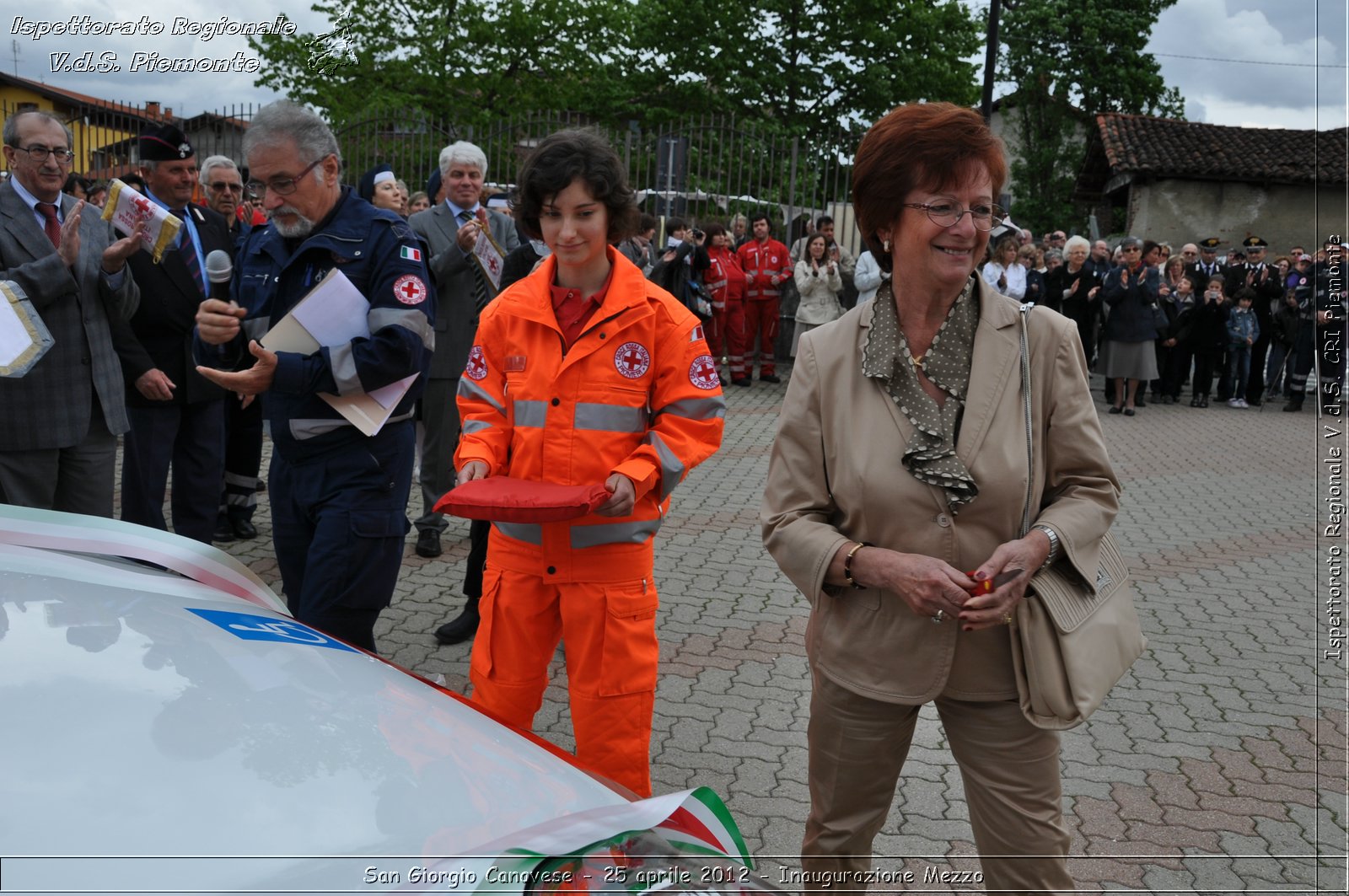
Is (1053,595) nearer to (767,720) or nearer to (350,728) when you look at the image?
(350,728)

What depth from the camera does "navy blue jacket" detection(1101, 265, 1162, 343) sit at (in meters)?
15.4

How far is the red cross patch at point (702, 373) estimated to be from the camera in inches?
127

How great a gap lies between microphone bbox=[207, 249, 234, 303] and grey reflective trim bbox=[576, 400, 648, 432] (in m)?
1.27

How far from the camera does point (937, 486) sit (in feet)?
7.69

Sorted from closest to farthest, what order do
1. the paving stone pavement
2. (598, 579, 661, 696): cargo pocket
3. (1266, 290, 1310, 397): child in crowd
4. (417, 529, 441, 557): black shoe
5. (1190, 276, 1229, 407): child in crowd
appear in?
(598, 579, 661, 696): cargo pocket → the paving stone pavement → (417, 529, 441, 557): black shoe → (1190, 276, 1229, 407): child in crowd → (1266, 290, 1310, 397): child in crowd

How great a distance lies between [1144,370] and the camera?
51.0 ft

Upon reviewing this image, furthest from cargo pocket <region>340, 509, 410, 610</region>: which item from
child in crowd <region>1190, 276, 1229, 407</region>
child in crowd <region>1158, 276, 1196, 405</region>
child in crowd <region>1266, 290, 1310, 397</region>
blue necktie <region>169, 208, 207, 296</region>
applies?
child in crowd <region>1266, 290, 1310, 397</region>

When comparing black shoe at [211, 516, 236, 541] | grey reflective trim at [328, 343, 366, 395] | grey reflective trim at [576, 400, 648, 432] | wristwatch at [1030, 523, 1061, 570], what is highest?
grey reflective trim at [328, 343, 366, 395]

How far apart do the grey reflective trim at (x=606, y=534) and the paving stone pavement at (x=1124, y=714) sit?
0.90 m

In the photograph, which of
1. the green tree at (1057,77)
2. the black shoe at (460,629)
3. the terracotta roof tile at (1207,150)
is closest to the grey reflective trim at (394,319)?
the black shoe at (460,629)

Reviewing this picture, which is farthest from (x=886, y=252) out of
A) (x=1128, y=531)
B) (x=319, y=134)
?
(x=1128, y=531)

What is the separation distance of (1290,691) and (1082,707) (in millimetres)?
3854

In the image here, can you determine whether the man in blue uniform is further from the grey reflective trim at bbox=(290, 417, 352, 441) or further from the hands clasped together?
the hands clasped together

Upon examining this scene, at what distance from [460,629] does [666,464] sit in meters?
2.67
